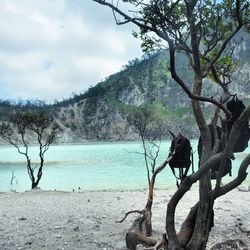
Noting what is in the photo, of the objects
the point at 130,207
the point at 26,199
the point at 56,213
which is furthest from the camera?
the point at 26,199

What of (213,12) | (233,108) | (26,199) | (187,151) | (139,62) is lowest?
(26,199)

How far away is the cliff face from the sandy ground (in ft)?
389

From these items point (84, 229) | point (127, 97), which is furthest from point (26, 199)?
→ point (127, 97)

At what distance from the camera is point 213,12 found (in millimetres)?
9109

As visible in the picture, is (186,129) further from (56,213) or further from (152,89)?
(56,213)

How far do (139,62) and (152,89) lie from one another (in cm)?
1211

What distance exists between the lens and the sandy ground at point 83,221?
8.92 metres

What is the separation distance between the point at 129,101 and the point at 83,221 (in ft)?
515

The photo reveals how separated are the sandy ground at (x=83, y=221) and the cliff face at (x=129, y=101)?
119 metres

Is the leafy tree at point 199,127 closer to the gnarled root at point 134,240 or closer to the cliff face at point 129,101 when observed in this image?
the gnarled root at point 134,240

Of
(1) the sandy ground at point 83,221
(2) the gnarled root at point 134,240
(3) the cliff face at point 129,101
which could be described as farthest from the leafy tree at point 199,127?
(3) the cliff face at point 129,101

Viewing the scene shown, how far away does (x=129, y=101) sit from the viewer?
16800cm

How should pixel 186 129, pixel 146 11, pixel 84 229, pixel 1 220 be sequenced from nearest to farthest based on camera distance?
pixel 146 11 < pixel 84 229 < pixel 1 220 < pixel 186 129

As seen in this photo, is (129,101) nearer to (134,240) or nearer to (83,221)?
(83,221)
